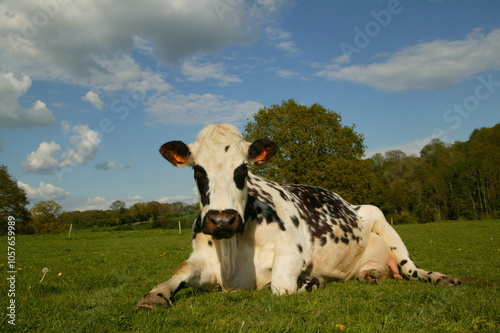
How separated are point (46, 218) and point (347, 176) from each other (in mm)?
49355

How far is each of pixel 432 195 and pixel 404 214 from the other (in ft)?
20.2

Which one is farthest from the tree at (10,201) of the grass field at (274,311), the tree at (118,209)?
the grass field at (274,311)

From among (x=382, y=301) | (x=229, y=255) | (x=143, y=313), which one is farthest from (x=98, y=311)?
Answer: (x=382, y=301)

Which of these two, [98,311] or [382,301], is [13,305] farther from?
[382,301]

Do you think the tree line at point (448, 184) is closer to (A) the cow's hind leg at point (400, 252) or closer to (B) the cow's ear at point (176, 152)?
(A) the cow's hind leg at point (400, 252)

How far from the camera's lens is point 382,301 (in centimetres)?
430


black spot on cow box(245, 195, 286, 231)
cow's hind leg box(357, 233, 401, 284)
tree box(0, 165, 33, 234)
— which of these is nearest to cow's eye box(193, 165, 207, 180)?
black spot on cow box(245, 195, 286, 231)

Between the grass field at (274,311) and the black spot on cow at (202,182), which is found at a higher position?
the black spot on cow at (202,182)

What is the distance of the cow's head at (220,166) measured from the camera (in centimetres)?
399

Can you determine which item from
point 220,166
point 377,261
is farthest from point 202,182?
point 377,261

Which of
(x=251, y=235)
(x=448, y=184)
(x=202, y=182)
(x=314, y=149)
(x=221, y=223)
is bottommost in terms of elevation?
(x=251, y=235)

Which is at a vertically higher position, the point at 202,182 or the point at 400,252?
the point at 202,182

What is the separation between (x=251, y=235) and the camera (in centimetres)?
507

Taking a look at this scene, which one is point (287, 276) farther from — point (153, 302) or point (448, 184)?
point (448, 184)
